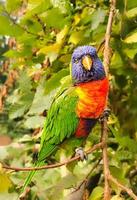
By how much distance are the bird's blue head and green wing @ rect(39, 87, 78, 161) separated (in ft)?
0.13

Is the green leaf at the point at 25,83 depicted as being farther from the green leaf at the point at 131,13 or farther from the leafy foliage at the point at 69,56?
the green leaf at the point at 131,13

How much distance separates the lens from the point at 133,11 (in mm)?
1190

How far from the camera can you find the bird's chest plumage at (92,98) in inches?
42.4

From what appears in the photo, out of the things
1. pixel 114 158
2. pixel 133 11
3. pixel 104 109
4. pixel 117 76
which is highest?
pixel 133 11

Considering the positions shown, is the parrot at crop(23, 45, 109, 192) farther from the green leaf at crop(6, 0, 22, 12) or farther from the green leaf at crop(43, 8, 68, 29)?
the green leaf at crop(6, 0, 22, 12)

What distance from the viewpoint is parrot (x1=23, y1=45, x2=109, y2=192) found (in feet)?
3.56

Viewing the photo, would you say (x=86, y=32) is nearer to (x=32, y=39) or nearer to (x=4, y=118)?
(x=32, y=39)

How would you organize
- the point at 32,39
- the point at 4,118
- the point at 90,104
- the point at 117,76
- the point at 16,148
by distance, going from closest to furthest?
the point at 90,104 → the point at 32,39 → the point at 117,76 → the point at 16,148 → the point at 4,118

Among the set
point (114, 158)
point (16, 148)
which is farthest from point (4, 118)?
point (114, 158)

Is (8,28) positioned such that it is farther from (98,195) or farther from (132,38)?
(98,195)

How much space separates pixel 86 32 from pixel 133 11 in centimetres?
14

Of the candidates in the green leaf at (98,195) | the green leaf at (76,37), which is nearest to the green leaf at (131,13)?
the green leaf at (76,37)

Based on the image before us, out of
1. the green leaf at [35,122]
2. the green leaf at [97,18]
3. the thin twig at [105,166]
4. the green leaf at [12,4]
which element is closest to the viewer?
the thin twig at [105,166]

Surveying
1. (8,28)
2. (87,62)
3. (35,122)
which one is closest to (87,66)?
(87,62)
